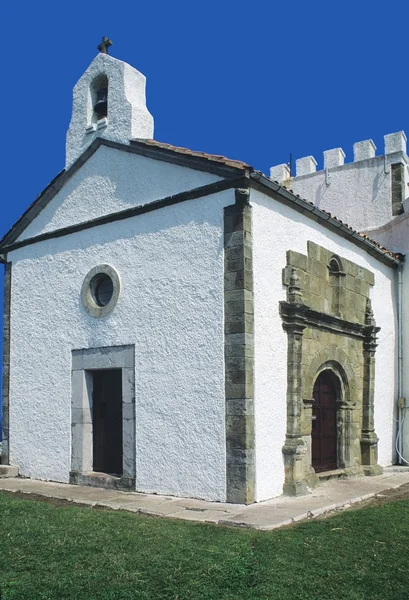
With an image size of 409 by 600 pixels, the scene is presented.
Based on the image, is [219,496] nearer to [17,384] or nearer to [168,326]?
[168,326]

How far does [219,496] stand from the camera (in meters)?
8.40

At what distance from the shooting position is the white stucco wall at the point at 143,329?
8.83 meters

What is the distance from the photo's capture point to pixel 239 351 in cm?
846

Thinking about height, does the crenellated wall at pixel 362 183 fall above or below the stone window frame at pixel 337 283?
above

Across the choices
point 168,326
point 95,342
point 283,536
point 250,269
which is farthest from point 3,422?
point 283,536

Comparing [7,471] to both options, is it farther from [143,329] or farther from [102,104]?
[102,104]

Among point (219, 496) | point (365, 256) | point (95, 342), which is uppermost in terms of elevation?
point (365, 256)

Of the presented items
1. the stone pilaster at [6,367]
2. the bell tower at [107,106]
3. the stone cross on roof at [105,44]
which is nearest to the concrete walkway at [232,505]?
the stone pilaster at [6,367]

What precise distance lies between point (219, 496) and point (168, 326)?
2517 millimetres

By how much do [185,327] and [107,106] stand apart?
4480 mm

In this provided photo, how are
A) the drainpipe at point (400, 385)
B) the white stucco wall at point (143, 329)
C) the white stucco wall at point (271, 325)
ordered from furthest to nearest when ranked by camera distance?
1. the drainpipe at point (400, 385)
2. the white stucco wall at point (143, 329)
3. the white stucco wall at point (271, 325)

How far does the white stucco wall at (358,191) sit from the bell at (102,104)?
689cm

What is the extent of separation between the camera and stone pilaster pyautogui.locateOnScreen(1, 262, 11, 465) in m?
11.8

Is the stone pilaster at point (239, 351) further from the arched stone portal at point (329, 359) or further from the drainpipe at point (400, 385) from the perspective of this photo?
the drainpipe at point (400, 385)
